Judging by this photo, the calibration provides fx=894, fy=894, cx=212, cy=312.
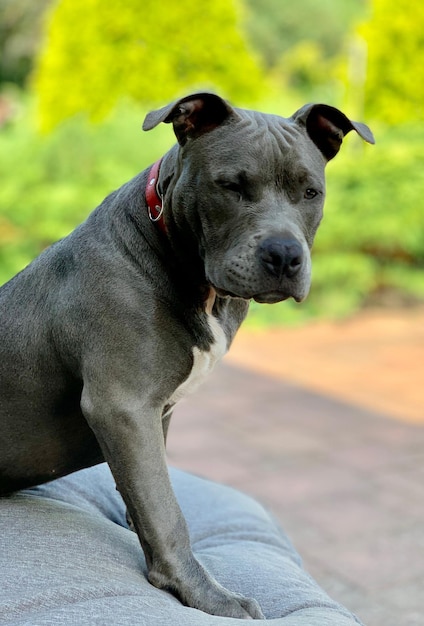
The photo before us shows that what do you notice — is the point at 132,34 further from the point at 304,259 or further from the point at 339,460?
the point at 304,259

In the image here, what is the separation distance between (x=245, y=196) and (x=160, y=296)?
295mm

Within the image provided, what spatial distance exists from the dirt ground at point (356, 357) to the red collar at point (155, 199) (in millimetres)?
3861

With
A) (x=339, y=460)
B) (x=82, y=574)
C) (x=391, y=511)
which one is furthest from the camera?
(x=339, y=460)

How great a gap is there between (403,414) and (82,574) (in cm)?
415

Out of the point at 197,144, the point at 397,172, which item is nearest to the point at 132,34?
the point at 397,172

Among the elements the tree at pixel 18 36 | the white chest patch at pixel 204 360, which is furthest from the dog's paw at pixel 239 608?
the tree at pixel 18 36

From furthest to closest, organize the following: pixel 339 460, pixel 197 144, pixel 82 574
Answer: pixel 339 460, pixel 197 144, pixel 82 574

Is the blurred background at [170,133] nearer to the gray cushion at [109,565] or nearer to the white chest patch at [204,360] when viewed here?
the gray cushion at [109,565]

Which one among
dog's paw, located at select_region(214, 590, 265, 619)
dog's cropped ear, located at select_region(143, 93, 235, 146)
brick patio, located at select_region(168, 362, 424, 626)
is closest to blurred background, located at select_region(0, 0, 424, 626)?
brick patio, located at select_region(168, 362, 424, 626)

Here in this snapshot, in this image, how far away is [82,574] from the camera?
1.90 metres

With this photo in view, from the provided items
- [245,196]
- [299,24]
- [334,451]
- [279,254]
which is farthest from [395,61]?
[299,24]

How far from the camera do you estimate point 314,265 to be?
29.7 ft

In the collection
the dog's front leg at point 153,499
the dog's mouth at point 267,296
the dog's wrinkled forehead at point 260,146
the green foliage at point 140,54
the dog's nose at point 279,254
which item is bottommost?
the dog's front leg at point 153,499

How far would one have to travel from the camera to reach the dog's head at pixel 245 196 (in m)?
1.91
